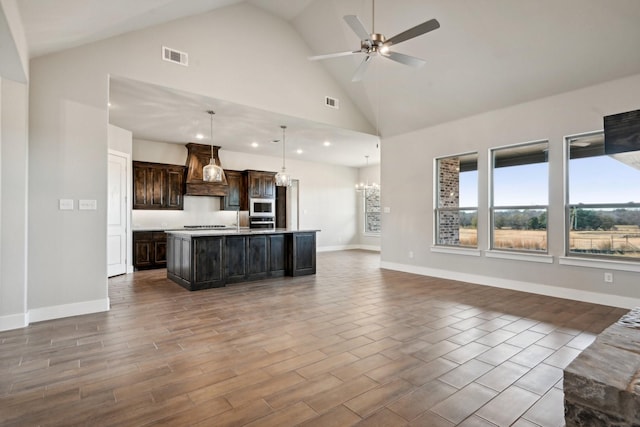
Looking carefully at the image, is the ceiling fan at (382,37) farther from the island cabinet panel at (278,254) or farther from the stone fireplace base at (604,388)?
the island cabinet panel at (278,254)

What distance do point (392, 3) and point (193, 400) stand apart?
5.21m

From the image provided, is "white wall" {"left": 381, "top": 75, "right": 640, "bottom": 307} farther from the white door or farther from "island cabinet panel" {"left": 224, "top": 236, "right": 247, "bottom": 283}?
the white door

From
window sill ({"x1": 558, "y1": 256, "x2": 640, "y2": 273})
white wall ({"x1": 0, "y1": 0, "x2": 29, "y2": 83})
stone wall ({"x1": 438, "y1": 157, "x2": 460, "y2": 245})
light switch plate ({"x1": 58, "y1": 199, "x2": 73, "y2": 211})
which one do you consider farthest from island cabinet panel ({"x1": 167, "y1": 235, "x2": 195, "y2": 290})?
window sill ({"x1": 558, "y1": 256, "x2": 640, "y2": 273})

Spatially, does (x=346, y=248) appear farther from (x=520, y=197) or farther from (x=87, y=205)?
(x=87, y=205)

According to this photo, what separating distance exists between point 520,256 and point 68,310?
621cm

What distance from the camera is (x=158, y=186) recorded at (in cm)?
747

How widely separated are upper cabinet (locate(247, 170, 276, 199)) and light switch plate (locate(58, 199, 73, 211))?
Result: 197 inches

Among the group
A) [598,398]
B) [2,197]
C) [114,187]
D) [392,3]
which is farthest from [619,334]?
[114,187]

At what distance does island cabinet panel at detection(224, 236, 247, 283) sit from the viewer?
17.9ft

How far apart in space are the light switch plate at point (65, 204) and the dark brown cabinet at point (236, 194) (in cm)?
477

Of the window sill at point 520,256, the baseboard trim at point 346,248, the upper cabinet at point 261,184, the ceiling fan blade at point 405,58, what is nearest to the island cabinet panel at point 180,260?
the upper cabinet at point 261,184

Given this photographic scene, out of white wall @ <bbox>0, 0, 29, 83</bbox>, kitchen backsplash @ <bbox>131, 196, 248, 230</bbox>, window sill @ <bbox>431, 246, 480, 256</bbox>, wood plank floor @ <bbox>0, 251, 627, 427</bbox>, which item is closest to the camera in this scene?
wood plank floor @ <bbox>0, 251, 627, 427</bbox>

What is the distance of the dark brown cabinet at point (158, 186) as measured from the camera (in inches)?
282

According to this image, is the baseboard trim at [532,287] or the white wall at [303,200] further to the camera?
the white wall at [303,200]
